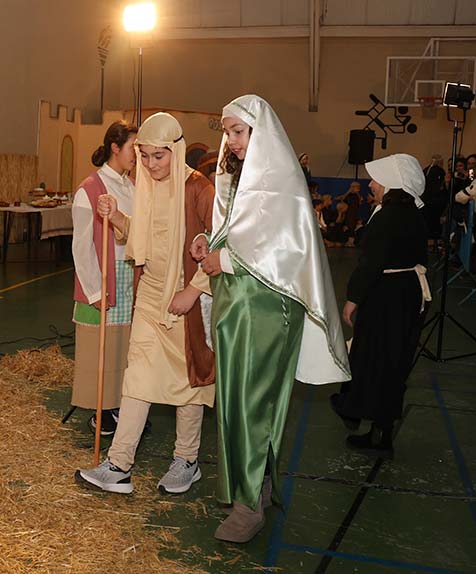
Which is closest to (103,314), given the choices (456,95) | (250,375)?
(250,375)

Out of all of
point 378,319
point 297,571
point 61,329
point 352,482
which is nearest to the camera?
point 297,571

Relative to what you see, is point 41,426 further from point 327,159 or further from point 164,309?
point 327,159

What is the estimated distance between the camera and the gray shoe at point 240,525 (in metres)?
Result: 2.89

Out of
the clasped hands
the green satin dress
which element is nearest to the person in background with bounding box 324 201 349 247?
the clasped hands

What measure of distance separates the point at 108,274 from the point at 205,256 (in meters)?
0.85

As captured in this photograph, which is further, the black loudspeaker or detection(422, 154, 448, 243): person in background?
the black loudspeaker

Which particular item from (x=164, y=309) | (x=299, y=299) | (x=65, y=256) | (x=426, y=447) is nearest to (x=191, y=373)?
(x=164, y=309)

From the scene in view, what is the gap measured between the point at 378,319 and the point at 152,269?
1244 millimetres

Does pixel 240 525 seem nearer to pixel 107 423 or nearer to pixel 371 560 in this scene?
pixel 371 560

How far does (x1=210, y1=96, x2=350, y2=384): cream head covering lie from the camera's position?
270cm

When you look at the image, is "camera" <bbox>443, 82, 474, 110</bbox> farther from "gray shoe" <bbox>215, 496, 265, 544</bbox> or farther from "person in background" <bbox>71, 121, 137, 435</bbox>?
"gray shoe" <bbox>215, 496, 265, 544</bbox>

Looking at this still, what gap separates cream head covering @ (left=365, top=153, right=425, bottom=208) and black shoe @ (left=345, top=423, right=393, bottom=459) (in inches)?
45.5

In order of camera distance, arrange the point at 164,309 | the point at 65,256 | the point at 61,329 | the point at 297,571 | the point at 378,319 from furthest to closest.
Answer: the point at 65,256 < the point at 61,329 < the point at 378,319 < the point at 164,309 < the point at 297,571

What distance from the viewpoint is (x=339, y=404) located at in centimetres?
402
